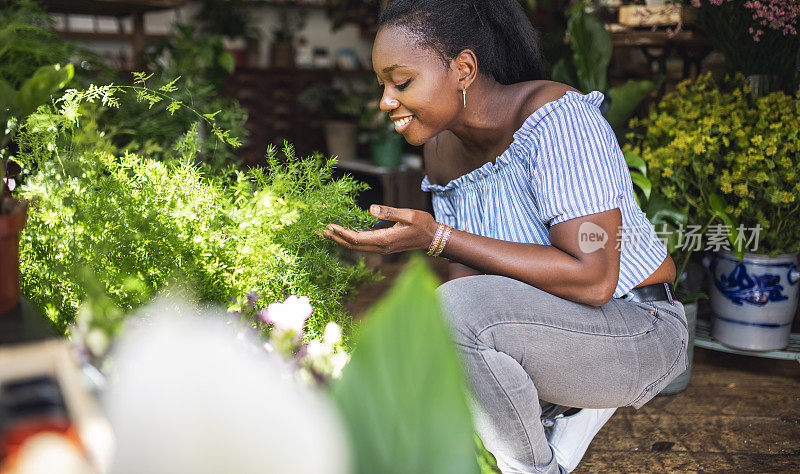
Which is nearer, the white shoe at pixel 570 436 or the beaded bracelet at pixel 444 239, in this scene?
the beaded bracelet at pixel 444 239

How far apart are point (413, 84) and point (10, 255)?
0.72m

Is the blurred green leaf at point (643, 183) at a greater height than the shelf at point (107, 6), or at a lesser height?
lesser

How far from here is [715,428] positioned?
1.76 m

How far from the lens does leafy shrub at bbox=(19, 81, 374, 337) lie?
33.0 inches

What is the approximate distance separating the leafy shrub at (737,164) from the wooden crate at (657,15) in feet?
0.99

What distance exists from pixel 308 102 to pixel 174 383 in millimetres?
4761

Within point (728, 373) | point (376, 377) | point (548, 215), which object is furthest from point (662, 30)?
point (376, 377)

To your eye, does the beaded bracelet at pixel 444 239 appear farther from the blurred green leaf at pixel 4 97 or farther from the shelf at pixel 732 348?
the shelf at pixel 732 348

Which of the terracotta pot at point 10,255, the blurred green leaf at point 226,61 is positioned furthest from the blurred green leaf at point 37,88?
the blurred green leaf at point 226,61

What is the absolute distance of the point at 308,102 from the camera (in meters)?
4.83

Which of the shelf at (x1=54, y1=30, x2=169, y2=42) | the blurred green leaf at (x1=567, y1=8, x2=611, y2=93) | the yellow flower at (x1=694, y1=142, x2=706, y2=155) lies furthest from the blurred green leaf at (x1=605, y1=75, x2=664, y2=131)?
the shelf at (x1=54, y1=30, x2=169, y2=42)

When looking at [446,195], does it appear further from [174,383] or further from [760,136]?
[174,383]

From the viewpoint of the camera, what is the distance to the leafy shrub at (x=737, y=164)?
6.14 ft

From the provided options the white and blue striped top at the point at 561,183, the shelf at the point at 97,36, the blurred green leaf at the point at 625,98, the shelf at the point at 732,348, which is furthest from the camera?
the shelf at the point at 97,36
